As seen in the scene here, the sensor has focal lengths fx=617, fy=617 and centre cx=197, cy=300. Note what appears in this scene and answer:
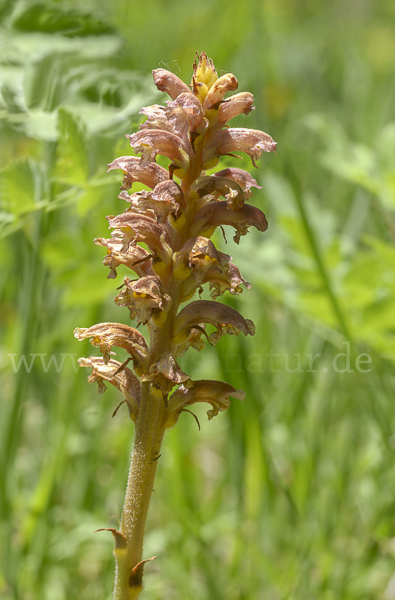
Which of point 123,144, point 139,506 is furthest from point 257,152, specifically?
point 139,506

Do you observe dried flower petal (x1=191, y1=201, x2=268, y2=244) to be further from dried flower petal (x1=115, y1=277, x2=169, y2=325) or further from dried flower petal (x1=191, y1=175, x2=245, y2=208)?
dried flower petal (x1=115, y1=277, x2=169, y2=325)

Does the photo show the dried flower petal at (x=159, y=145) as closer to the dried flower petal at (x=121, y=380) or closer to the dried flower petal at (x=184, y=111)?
the dried flower petal at (x=184, y=111)

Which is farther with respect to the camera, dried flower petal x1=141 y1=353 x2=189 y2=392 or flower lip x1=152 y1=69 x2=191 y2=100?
flower lip x1=152 y1=69 x2=191 y2=100

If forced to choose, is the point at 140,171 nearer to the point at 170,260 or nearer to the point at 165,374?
the point at 170,260

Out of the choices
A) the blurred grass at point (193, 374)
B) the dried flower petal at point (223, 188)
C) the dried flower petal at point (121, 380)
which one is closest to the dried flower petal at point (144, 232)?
the dried flower petal at point (223, 188)

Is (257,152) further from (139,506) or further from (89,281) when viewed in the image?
(89,281)

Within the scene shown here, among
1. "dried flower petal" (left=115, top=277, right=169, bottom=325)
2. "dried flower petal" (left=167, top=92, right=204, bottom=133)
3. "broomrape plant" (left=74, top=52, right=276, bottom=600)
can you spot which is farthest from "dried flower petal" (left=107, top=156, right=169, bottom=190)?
"dried flower petal" (left=115, top=277, right=169, bottom=325)
